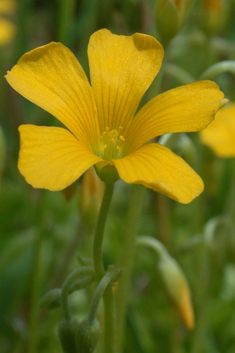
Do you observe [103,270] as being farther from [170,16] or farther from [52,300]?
[170,16]

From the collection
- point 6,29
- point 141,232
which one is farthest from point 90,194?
point 6,29

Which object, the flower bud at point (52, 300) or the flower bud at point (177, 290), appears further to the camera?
the flower bud at point (177, 290)

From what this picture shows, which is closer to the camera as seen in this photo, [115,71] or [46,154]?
[46,154]

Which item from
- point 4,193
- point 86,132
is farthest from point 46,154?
point 4,193

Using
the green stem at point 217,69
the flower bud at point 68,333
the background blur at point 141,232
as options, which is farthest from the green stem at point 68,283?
the green stem at point 217,69

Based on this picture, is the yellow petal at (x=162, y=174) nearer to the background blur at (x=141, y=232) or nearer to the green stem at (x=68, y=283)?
the green stem at (x=68, y=283)

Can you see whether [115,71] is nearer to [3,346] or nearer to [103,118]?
[103,118]
